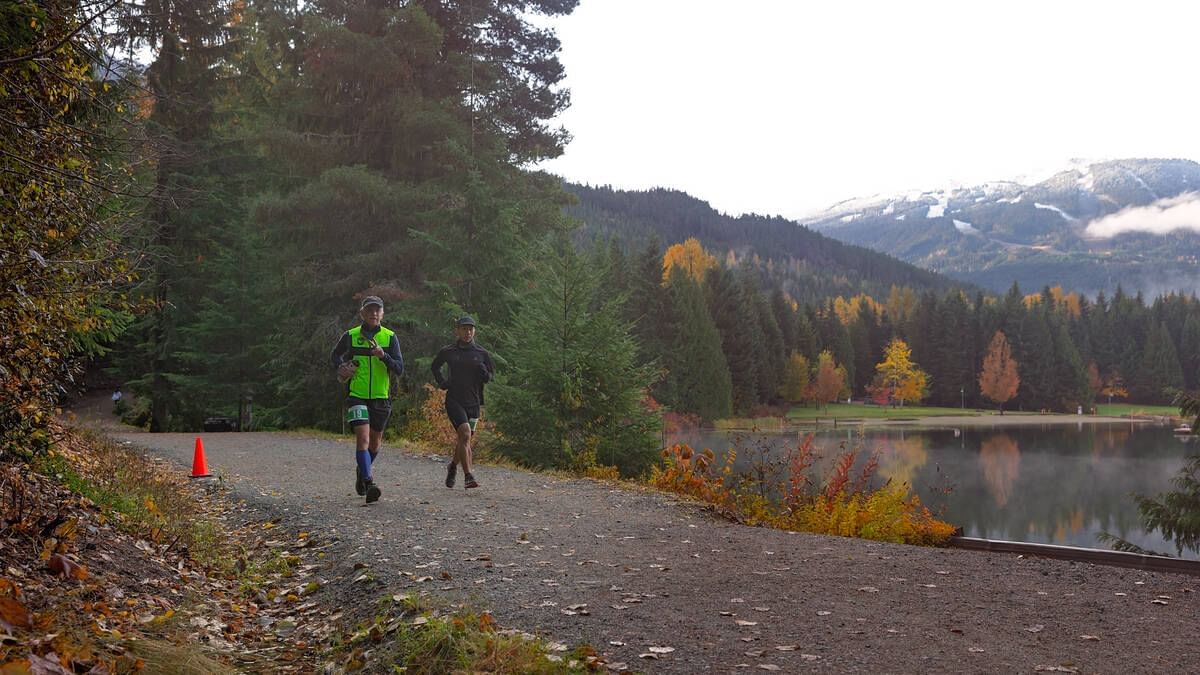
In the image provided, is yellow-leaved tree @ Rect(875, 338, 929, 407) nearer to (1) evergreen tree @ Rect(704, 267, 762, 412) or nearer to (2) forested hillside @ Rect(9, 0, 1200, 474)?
(1) evergreen tree @ Rect(704, 267, 762, 412)

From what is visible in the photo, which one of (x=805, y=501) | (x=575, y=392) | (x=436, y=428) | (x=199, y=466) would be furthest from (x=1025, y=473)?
(x=199, y=466)

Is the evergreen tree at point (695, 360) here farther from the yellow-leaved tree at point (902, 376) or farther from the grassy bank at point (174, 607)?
the grassy bank at point (174, 607)

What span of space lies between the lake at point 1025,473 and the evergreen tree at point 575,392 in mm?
2046

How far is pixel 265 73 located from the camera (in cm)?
2845

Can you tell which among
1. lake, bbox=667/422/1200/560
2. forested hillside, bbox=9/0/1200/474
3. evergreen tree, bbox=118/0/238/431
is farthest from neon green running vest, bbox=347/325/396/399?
evergreen tree, bbox=118/0/238/431

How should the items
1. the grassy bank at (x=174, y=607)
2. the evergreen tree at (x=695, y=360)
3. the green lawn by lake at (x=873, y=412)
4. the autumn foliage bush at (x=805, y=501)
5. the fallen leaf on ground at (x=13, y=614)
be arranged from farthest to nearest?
the green lawn by lake at (x=873, y=412) < the evergreen tree at (x=695, y=360) < the autumn foliage bush at (x=805, y=501) < the grassy bank at (x=174, y=607) < the fallen leaf on ground at (x=13, y=614)

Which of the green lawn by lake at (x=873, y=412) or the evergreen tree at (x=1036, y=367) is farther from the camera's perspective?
the evergreen tree at (x=1036, y=367)

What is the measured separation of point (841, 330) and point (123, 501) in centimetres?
9691

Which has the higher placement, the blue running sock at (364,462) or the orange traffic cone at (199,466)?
the blue running sock at (364,462)

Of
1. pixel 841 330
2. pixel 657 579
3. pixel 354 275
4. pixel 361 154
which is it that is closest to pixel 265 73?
pixel 361 154

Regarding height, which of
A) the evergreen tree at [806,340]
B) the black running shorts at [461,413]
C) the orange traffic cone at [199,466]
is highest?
the evergreen tree at [806,340]

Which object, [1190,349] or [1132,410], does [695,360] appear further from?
[1190,349]

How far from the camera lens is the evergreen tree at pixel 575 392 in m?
13.7

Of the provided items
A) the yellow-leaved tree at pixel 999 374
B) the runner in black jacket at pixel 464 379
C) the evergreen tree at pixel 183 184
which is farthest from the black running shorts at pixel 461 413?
the yellow-leaved tree at pixel 999 374
